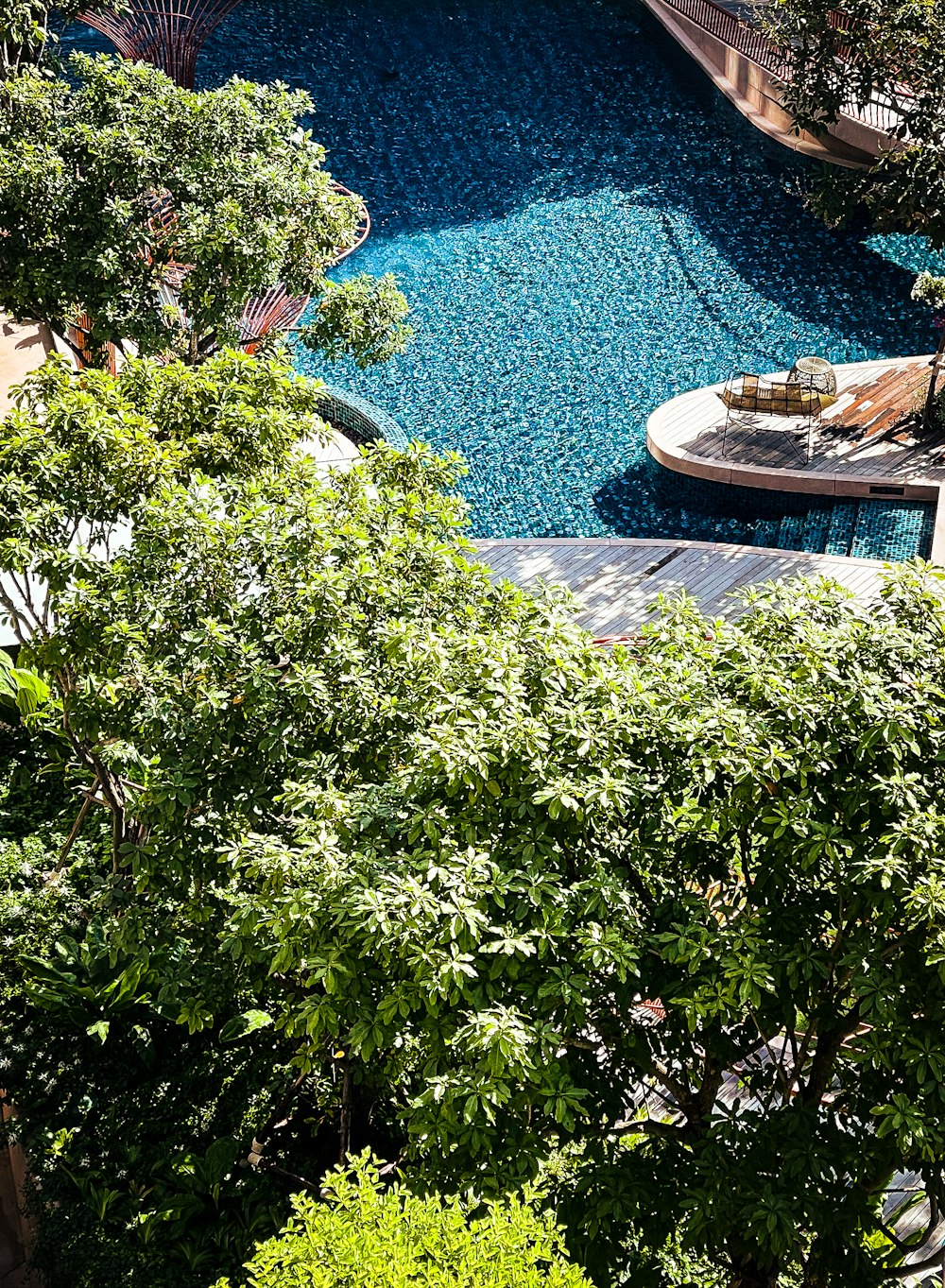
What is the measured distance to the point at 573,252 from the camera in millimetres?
21031

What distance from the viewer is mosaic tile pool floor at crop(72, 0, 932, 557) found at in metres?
16.6

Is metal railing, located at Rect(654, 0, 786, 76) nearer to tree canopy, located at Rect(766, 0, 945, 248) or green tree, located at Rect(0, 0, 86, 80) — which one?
tree canopy, located at Rect(766, 0, 945, 248)

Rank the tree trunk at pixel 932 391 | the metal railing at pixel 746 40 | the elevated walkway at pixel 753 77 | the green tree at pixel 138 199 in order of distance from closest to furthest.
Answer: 1. the green tree at pixel 138 199
2. the tree trunk at pixel 932 391
3. the metal railing at pixel 746 40
4. the elevated walkway at pixel 753 77

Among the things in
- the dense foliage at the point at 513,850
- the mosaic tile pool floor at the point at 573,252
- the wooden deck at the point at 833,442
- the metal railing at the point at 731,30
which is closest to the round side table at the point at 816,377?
the wooden deck at the point at 833,442

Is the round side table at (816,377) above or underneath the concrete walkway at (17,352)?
underneath

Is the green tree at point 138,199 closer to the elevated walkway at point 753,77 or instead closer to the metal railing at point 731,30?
→ the elevated walkway at point 753,77

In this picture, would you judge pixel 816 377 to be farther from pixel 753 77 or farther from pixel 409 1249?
pixel 409 1249

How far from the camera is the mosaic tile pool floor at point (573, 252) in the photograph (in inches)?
653

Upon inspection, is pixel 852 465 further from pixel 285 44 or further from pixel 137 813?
pixel 285 44

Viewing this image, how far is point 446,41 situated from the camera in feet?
90.3

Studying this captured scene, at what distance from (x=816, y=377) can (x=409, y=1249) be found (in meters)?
13.5

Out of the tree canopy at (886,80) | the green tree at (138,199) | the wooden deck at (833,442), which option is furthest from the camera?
the wooden deck at (833,442)

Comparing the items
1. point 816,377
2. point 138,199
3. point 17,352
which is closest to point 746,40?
point 816,377

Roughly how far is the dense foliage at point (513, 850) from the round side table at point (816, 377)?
31.9 feet
